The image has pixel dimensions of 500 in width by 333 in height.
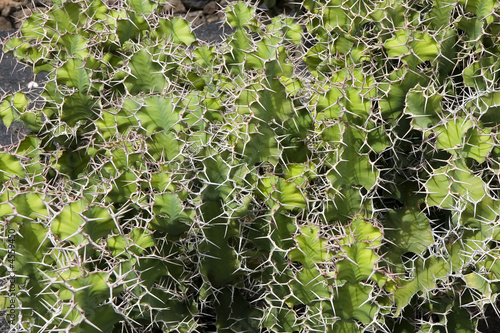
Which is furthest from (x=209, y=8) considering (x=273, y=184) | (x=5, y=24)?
(x=273, y=184)

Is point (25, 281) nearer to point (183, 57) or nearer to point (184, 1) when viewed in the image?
point (183, 57)

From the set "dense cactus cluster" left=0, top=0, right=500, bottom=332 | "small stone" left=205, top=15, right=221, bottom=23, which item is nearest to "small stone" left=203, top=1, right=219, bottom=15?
"small stone" left=205, top=15, right=221, bottom=23

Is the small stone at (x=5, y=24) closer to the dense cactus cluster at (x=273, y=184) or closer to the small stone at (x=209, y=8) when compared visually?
the small stone at (x=209, y=8)

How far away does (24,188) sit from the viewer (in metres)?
2.33

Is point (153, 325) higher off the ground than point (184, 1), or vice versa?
point (153, 325)

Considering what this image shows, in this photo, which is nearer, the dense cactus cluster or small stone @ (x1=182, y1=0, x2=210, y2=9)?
the dense cactus cluster

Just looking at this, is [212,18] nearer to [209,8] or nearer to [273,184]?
[209,8]

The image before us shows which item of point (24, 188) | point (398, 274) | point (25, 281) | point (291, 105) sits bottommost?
point (398, 274)

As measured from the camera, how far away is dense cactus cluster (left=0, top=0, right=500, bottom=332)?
220cm

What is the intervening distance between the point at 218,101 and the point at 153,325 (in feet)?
2.97

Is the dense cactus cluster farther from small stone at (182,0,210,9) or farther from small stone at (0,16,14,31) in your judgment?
small stone at (182,0,210,9)

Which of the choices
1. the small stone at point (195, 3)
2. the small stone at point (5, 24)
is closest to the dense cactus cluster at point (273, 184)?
the small stone at point (5, 24)

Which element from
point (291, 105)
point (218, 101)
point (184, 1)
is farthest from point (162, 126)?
point (184, 1)

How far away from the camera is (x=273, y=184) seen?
2289mm
